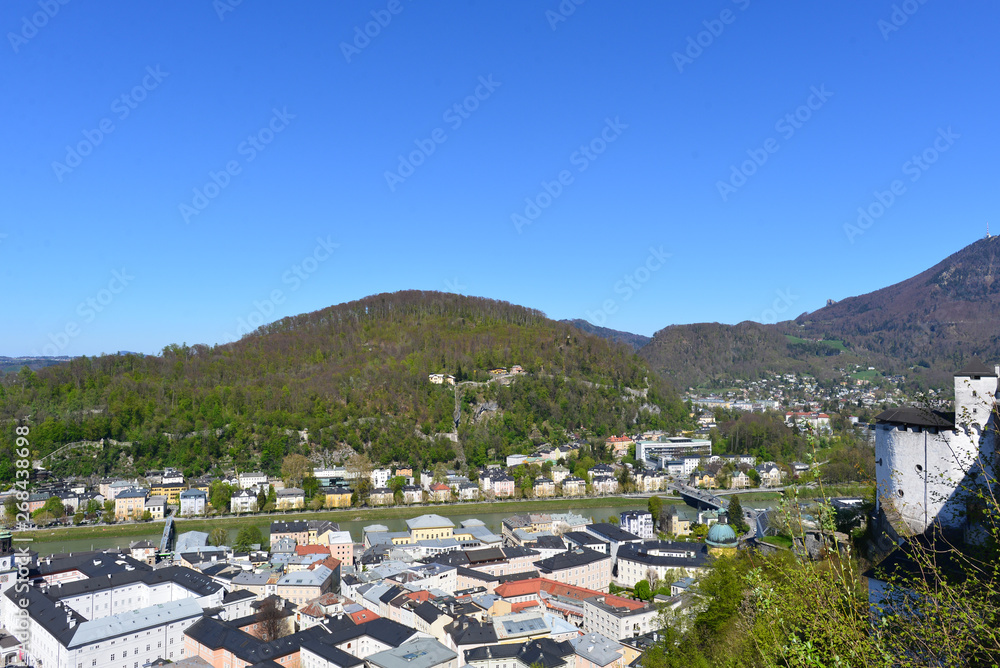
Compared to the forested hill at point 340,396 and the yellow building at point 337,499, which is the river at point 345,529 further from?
the forested hill at point 340,396

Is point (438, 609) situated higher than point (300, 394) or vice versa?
point (300, 394)

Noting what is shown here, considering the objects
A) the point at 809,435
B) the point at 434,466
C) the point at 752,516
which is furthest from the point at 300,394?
the point at 809,435

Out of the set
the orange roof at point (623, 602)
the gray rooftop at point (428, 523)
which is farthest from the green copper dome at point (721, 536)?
the gray rooftop at point (428, 523)

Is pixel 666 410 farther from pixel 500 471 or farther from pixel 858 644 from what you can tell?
pixel 858 644

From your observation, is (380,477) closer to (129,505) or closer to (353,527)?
(353,527)

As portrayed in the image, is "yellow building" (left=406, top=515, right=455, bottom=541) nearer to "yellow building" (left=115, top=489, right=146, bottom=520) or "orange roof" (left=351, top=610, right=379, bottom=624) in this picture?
"orange roof" (left=351, top=610, right=379, bottom=624)

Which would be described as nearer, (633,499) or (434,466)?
(633,499)
